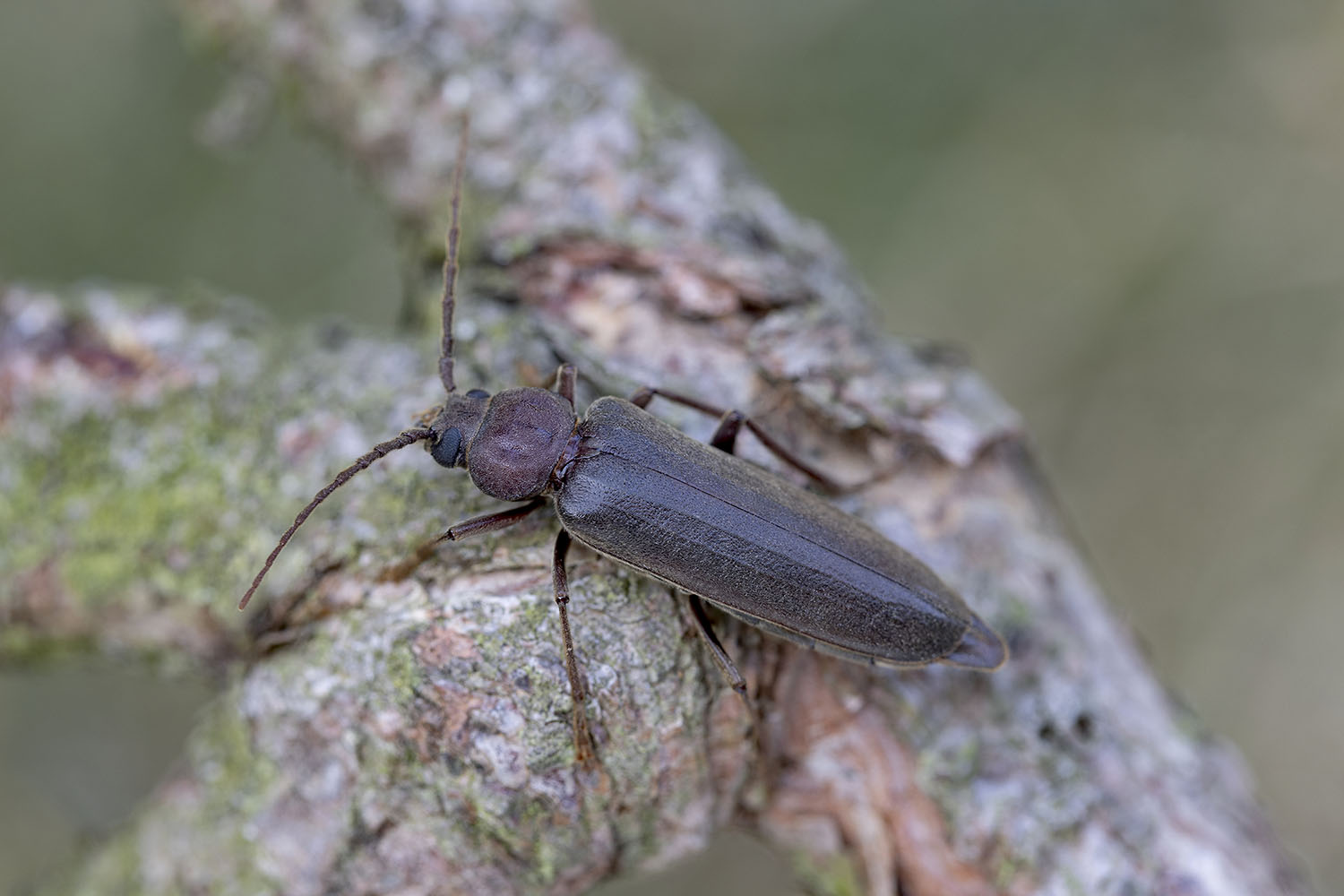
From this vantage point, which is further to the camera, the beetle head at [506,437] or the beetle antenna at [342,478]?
the beetle head at [506,437]

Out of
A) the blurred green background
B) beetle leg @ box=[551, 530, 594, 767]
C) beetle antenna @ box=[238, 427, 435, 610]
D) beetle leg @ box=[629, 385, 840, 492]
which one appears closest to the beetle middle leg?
beetle leg @ box=[629, 385, 840, 492]

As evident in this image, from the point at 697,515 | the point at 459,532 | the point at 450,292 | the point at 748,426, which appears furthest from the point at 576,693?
the point at 450,292

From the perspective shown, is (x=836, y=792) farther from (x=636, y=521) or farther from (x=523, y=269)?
(x=523, y=269)

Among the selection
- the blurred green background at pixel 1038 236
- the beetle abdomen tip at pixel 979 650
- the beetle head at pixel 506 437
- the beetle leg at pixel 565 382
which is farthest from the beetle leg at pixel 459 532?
the blurred green background at pixel 1038 236

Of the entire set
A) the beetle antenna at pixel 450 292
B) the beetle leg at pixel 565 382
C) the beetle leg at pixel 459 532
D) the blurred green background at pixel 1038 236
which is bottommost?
the beetle leg at pixel 459 532

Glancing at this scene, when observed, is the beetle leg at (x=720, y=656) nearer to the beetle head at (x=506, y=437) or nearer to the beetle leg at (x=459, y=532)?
the beetle leg at (x=459, y=532)

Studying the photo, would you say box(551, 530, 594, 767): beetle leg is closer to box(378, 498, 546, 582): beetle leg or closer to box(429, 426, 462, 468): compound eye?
box(378, 498, 546, 582): beetle leg

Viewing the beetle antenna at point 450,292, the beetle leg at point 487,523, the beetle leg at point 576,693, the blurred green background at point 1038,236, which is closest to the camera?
the beetle leg at point 576,693
